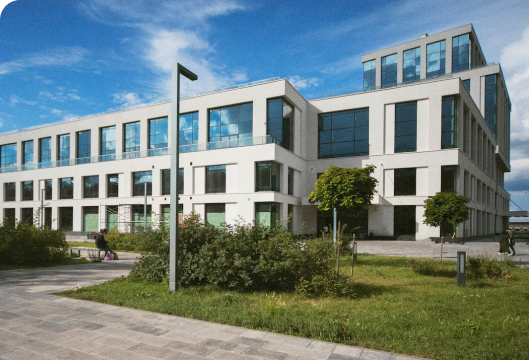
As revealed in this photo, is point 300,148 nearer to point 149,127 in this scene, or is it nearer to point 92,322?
point 149,127

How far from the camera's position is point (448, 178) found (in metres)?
30.9

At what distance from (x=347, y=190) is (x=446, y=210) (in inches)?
257

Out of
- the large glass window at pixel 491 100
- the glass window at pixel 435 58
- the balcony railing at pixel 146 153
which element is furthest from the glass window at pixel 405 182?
the large glass window at pixel 491 100

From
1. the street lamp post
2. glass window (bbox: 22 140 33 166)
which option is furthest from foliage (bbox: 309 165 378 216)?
glass window (bbox: 22 140 33 166)

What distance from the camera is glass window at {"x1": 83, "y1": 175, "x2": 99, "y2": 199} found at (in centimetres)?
4042

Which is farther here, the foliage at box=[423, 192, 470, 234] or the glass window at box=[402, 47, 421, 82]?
the glass window at box=[402, 47, 421, 82]

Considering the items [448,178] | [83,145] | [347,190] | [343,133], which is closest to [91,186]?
[83,145]

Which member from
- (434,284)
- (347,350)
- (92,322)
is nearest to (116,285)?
(92,322)

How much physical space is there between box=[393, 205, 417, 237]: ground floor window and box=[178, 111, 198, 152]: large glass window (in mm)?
20924

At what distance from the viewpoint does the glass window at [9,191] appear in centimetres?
4737

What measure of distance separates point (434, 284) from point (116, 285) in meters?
8.41

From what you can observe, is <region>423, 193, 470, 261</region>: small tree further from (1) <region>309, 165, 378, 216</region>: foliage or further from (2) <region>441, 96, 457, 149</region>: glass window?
(2) <region>441, 96, 457, 149</region>: glass window

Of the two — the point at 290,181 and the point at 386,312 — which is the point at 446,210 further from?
the point at 290,181

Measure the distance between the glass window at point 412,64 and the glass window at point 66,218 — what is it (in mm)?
49121
